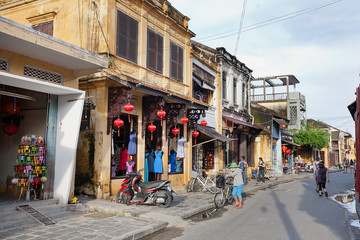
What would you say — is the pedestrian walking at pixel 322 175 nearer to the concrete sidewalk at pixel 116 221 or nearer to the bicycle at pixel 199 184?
the bicycle at pixel 199 184

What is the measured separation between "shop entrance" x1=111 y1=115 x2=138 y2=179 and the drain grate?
3.74 metres

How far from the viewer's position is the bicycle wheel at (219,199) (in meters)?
10.9

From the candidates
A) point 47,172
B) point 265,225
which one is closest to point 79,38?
point 47,172

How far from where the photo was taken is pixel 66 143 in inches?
363

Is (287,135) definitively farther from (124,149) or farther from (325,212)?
(124,149)

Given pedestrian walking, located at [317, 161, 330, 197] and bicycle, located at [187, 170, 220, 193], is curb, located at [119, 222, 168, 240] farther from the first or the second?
pedestrian walking, located at [317, 161, 330, 197]

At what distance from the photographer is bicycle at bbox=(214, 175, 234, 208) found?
10953 millimetres

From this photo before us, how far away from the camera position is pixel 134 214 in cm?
879

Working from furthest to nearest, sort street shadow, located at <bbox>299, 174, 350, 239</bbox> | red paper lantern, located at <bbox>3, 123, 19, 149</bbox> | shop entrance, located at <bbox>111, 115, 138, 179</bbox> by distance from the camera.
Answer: shop entrance, located at <bbox>111, 115, 138, 179</bbox>, red paper lantern, located at <bbox>3, 123, 19, 149</bbox>, street shadow, located at <bbox>299, 174, 350, 239</bbox>

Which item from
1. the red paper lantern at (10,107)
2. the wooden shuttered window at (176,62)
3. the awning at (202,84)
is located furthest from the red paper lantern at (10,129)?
the awning at (202,84)

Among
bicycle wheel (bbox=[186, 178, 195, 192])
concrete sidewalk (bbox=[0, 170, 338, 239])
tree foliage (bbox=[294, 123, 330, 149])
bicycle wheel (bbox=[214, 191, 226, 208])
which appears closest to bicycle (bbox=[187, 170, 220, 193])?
bicycle wheel (bbox=[186, 178, 195, 192])

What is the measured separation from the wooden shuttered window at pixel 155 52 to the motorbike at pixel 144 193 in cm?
541

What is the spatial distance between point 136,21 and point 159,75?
8.60 ft

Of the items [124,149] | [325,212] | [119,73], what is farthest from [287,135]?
[119,73]
